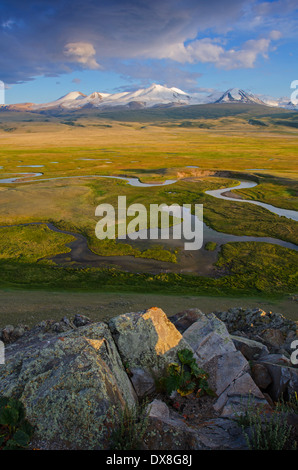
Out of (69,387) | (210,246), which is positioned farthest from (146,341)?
(210,246)

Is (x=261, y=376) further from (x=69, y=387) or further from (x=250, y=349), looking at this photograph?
(x=69, y=387)

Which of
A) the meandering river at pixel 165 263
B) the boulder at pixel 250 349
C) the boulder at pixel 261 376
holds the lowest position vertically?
the meandering river at pixel 165 263

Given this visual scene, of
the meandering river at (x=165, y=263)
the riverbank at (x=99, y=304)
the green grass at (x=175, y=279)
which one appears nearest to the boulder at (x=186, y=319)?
the riverbank at (x=99, y=304)

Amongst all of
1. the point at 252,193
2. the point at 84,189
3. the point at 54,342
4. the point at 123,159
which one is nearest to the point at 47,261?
the point at 54,342

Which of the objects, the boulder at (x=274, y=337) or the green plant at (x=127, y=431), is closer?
the green plant at (x=127, y=431)

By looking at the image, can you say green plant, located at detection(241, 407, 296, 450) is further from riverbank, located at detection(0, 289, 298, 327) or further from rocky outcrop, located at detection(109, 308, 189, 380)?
riverbank, located at detection(0, 289, 298, 327)

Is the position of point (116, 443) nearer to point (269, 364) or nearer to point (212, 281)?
point (269, 364)

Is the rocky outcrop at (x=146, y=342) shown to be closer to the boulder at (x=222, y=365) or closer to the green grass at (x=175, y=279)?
the boulder at (x=222, y=365)
